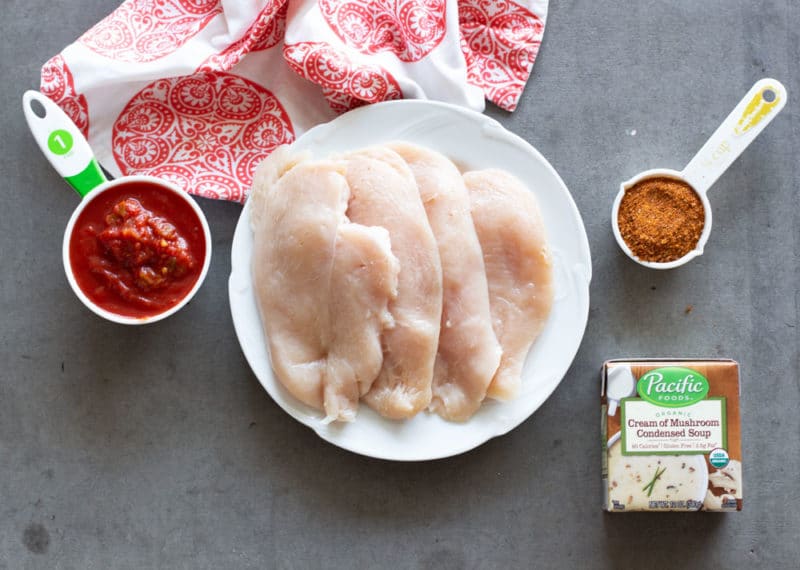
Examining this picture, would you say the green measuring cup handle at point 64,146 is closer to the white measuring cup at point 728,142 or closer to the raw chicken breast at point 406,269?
the raw chicken breast at point 406,269

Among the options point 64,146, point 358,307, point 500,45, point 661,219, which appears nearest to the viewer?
point 358,307

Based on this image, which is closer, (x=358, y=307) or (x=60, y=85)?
(x=358, y=307)


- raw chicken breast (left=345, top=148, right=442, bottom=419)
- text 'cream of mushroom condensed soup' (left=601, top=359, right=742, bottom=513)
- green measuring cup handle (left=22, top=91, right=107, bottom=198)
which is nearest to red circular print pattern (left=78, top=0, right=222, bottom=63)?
green measuring cup handle (left=22, top=91, right=107, bottom=198)

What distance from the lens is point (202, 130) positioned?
188 cm

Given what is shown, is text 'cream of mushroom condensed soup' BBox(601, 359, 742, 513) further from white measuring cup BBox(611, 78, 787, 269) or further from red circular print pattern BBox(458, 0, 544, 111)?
red circular print pattern BBox(458, 0, 544, 111)

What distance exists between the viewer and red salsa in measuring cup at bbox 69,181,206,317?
1660 mm

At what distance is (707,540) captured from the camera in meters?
1.89

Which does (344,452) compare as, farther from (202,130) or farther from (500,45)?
(500,45)

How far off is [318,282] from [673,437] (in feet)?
3.02

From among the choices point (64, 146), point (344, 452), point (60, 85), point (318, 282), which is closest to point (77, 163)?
point (64, 146)

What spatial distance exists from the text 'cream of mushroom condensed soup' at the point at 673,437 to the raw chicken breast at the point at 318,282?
615 millimetres

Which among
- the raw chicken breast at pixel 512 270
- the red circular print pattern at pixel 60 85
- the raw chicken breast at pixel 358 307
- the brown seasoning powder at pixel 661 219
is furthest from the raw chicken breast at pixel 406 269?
the red circular print pattern at pixel 60 85

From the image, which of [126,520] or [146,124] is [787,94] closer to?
[146,124]

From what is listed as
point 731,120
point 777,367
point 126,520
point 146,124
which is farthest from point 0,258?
point 777,367
